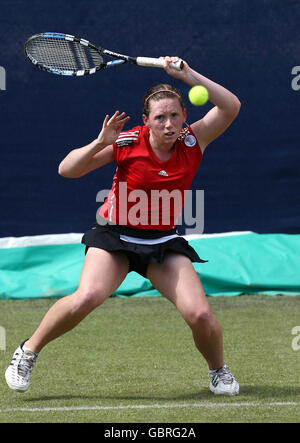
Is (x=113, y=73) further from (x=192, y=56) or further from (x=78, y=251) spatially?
(x=78, y=251)

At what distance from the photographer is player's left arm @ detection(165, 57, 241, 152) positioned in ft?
13.6

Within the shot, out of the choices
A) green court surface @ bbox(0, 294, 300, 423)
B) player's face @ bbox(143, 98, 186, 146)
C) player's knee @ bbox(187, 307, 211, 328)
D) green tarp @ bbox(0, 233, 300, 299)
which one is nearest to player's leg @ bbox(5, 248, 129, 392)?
green court surface @ bbox(0, 294, 300, 423)

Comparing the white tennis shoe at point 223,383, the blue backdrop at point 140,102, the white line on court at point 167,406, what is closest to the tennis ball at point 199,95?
the white tennis shoe at point 223,383

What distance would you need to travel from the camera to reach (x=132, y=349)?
17.8 feet

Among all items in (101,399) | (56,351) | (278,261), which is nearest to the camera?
(101,399)

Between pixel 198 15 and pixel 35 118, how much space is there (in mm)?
1758

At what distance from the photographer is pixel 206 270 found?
733cm

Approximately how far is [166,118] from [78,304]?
0.99 meters

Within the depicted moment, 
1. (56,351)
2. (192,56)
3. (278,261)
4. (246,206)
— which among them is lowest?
(56,351)

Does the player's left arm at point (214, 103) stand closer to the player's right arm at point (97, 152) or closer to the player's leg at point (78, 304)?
the player's right arm at point (97, 152)

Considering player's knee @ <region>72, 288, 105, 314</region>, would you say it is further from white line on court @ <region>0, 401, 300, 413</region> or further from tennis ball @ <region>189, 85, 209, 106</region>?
tennis ball @ <region>189, 85, 209, 106</region>

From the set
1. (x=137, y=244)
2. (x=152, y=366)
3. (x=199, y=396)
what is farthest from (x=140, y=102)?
(x=199, y=396)
